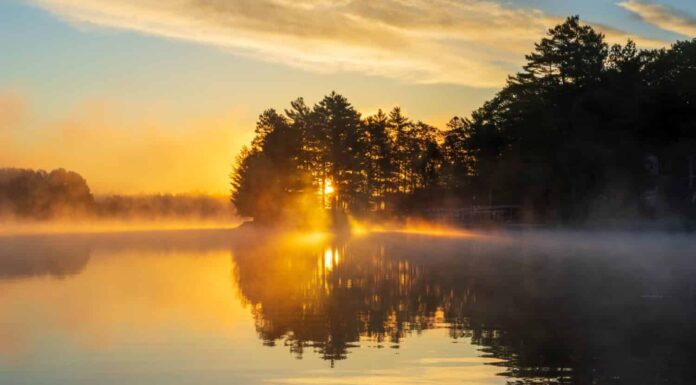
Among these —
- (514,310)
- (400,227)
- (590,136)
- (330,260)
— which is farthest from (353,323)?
(400,227)

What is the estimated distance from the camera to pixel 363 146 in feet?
412

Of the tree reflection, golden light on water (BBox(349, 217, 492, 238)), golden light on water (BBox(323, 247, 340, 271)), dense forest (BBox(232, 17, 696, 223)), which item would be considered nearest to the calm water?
the tree reflection

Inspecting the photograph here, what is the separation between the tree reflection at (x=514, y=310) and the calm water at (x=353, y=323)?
0.14 ft

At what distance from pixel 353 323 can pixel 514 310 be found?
12.5 feet

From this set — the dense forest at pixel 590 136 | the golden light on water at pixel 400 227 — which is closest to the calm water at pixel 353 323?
the dense forest at pixel 590 136

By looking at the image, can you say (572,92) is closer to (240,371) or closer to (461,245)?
(461,245)

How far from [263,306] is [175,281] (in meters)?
7.62

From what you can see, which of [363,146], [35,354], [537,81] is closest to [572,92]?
[537,81]

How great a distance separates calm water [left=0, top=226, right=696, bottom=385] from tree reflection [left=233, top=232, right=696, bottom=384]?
0.04 m

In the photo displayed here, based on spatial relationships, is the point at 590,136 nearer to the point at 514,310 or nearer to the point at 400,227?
the point at 400,227

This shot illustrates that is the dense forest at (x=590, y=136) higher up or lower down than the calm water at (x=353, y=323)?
higher up

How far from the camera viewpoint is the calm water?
1237 cm

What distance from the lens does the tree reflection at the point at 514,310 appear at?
13070 mm

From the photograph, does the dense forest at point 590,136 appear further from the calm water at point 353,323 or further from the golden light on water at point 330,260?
the calm water at point 353,323
